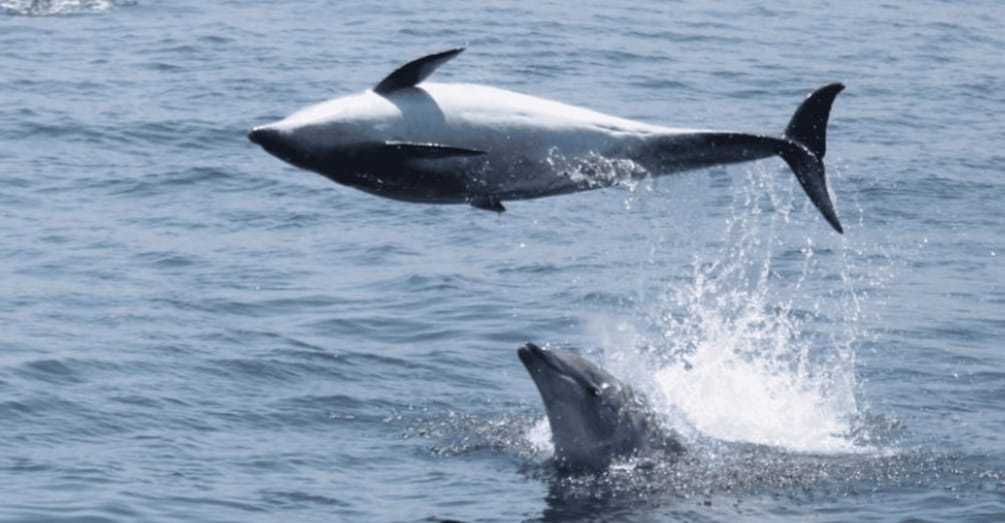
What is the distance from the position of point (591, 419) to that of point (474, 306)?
5.62 m

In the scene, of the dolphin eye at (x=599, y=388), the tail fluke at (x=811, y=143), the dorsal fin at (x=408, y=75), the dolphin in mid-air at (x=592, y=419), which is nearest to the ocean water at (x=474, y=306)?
the dolphin in mid-air at (x=592, y=419)

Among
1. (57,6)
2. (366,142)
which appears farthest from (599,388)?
(57,6)

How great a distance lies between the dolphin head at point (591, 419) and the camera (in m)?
17.6

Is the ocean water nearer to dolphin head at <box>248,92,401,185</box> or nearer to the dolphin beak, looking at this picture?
the dolphin beak

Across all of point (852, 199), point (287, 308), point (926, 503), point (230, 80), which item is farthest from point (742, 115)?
point (926, 503)

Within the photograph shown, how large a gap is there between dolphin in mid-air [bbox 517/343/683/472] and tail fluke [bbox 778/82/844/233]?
5.17 m

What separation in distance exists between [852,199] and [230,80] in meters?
12.2

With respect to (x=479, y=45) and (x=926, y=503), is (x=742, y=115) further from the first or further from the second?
(x=926, y=503)

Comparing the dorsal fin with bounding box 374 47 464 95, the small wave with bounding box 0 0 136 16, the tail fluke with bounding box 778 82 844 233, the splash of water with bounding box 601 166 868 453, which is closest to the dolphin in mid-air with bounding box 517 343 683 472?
the splash of water with bounding box 601 166 868 453

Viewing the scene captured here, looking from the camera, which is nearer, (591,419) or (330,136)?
(330,136)

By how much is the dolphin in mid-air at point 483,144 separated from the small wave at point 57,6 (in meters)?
31.4

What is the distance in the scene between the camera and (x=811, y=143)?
1257cm

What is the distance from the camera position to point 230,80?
1412 inches

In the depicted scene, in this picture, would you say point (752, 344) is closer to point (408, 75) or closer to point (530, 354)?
point (530, 354)
